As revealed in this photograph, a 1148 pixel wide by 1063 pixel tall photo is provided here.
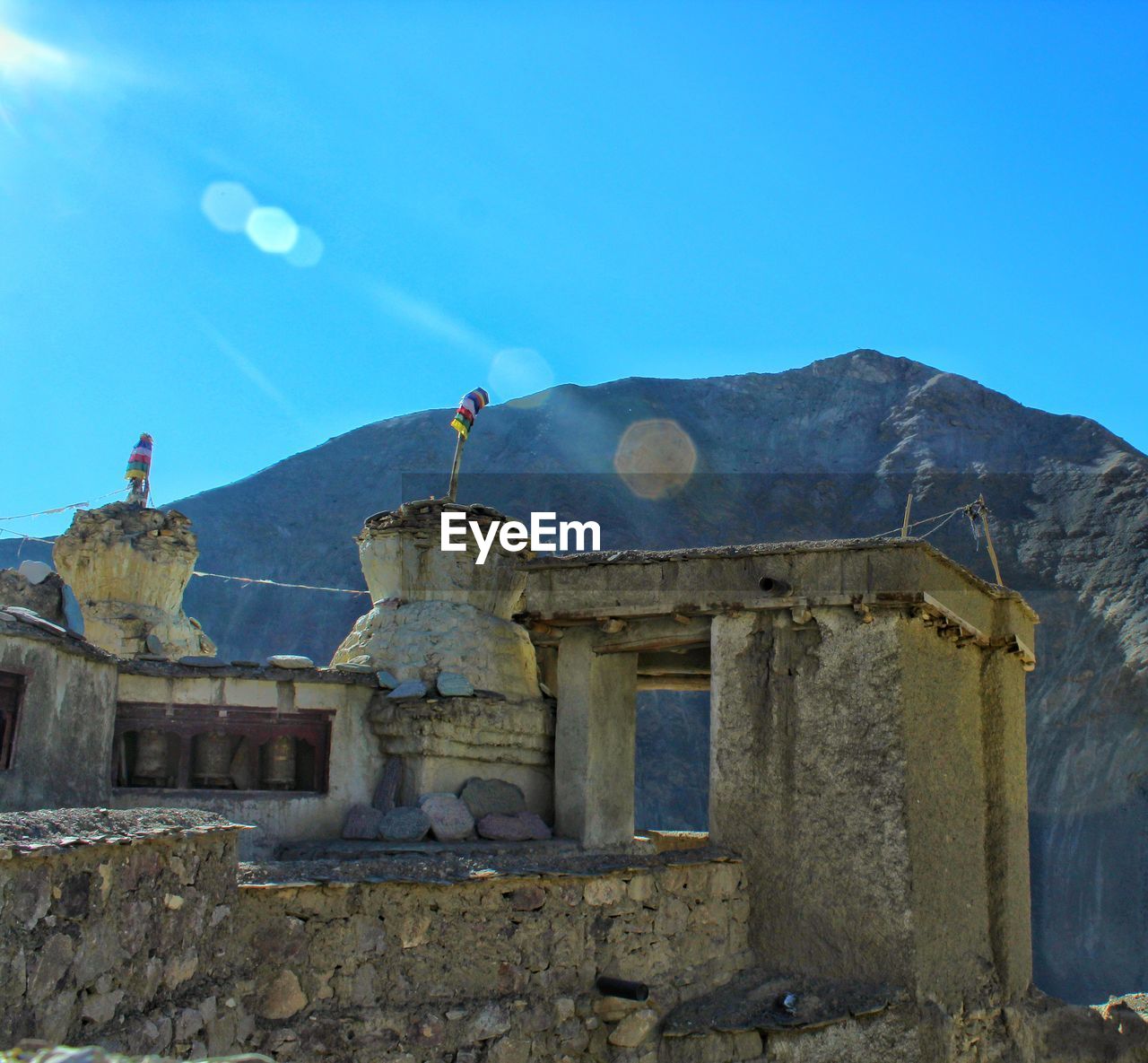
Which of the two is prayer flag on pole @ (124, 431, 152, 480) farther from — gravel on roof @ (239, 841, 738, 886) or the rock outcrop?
gravel on roof @ (239, 841, 738, 886)

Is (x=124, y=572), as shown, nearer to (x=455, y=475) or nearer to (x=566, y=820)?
(x=455, y=475)

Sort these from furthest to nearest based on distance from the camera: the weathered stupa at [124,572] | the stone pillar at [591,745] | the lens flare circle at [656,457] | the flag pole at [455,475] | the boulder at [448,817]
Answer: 1. the lens flare circle at [656,457]
2. the weathered stupa at [124,572]
3. the flag pole at [455,475]
4. the stone pillar at [591,745]
5. the boulder at [448,817]

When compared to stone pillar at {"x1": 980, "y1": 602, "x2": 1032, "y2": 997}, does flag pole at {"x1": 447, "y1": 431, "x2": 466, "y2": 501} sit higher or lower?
higher

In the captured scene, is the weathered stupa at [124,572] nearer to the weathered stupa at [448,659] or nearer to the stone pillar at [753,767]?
the weathered stupa at [448,659]

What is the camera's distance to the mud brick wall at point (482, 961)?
5.61 m

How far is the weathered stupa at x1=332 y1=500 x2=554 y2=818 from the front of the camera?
8.86 meters

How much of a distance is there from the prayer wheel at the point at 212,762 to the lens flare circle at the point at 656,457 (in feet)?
107

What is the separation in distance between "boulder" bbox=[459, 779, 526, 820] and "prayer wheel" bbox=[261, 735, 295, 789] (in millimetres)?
1279

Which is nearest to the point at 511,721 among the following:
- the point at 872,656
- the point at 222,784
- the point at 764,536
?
the point at 222,784

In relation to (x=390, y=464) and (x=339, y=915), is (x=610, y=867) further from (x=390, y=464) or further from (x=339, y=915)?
(x=390, y=464)

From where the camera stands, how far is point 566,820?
9.32 m

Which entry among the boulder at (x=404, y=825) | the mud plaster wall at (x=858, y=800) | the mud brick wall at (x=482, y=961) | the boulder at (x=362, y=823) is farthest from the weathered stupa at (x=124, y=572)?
the mud brick wall at (x=482, y=961)

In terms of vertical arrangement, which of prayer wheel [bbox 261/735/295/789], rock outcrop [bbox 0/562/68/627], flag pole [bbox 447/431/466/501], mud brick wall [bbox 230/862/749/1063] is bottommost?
mud brick wall [bbox 230/862/749/1063]

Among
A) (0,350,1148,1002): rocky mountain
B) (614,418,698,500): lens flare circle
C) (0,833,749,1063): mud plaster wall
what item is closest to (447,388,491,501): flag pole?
(0,833,749,1063): mud plaster wall
